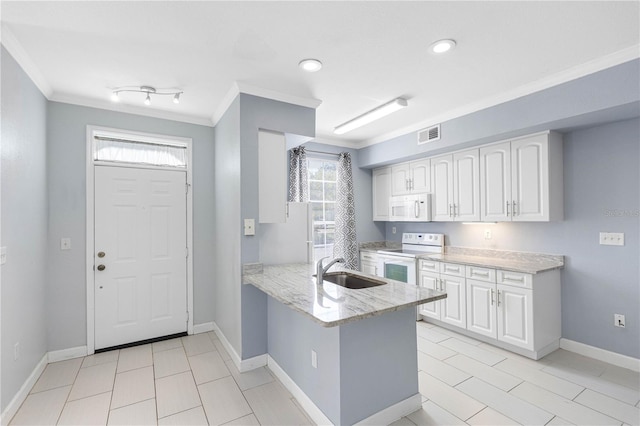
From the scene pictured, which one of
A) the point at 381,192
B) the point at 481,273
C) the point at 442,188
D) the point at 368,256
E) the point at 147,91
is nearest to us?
the point at 147,91

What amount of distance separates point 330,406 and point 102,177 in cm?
323

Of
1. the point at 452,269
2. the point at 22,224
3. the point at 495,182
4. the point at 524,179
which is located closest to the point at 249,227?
the point at 22,224

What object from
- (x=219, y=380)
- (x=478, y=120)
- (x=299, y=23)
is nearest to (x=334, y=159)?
(x=478, y=120)

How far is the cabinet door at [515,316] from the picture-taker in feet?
9.70

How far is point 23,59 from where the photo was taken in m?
2.29

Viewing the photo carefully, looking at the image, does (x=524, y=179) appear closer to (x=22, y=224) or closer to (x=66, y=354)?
(x=22, y=224)

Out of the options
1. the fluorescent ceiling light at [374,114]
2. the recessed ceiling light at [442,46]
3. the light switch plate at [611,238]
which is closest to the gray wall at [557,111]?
the fluorescent ceiling light at [374,114]

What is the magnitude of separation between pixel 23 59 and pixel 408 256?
169 inches

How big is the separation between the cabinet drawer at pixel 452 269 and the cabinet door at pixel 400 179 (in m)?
1.32

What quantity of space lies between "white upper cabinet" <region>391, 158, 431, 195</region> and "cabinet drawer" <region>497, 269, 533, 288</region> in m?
1.52

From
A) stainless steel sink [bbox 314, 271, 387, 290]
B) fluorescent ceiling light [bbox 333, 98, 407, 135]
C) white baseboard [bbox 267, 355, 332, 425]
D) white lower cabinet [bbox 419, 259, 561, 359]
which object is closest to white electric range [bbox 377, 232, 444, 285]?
white lower cabinet [bbox 419, 259, 561, 359]

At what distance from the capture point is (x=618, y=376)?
264 cm

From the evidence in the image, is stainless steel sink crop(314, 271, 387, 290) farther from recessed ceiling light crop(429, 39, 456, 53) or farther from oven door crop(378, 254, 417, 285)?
recessed ceiling light crop(429, 39, 456, 53)

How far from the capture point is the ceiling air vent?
149 inches
